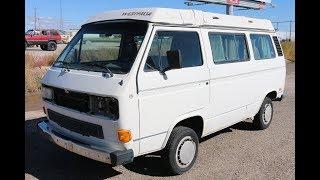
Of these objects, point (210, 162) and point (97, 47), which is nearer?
point (97, 47)

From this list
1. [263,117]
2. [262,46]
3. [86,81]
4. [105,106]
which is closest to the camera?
[105,106]

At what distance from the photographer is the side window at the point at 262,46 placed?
7.33m

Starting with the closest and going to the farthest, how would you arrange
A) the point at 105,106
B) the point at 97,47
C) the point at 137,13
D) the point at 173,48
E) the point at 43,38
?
the point at 105,106
the point at 137,13
the point at 173,48
the point at 97,47
the point at 43,38

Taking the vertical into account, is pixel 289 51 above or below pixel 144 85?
below

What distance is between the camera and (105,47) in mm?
5762

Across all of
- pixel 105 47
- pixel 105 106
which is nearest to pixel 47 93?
pixel 105 47

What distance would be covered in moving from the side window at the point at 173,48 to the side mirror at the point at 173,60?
64 mm

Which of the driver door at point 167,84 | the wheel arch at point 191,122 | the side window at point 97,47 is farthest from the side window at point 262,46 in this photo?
the side window at point 97,47

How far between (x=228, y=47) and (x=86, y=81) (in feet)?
8.73

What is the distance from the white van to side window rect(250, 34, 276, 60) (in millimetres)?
821

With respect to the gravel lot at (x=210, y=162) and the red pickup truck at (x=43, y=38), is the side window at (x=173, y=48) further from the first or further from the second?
the red pickup truck at (x=43, y=38)

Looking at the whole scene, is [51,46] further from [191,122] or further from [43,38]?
[191,122]

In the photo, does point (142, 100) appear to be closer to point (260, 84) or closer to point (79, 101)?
point (79, 101)

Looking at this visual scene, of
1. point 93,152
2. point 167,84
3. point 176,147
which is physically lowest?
point 176,147
